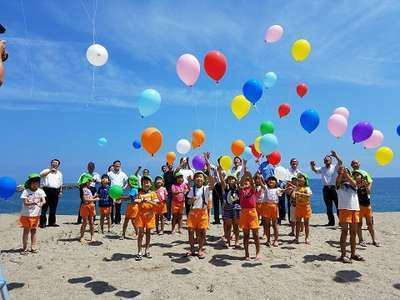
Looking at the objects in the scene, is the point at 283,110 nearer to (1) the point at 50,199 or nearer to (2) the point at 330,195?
(2) the point at 330,195

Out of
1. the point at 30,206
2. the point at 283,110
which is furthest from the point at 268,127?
the point at 30,206

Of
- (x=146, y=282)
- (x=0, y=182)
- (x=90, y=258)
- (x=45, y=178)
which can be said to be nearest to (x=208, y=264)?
(x=146, y=282)

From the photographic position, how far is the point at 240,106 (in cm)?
1068

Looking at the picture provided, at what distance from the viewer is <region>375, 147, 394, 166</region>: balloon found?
9781 mm

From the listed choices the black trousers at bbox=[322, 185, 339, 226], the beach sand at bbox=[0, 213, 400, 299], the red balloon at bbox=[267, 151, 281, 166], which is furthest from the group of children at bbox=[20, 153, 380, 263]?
the black trousers at bbox=[322, 185, 339, 226]

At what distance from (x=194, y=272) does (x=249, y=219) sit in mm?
1526

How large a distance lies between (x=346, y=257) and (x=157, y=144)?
4765mm

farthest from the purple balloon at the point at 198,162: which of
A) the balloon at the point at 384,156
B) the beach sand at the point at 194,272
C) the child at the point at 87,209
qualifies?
the balloon at the point at 384,156

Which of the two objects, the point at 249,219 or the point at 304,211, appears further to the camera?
the point at 304,211

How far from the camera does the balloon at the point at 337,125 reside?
9.10 m

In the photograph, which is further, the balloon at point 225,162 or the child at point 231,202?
the balloon at point 225,162

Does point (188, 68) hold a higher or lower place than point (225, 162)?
higher

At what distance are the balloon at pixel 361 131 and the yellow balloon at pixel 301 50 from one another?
10.4 ft

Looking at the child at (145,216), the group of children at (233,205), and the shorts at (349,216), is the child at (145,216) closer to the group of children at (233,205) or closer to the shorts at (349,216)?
the group of children at (233,205)
